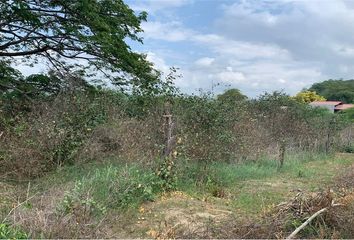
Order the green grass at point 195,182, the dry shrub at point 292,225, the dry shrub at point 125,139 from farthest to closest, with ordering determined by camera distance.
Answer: the dry shrub at point 125,139 → the green grass at point 195,182 → the dry shrub at point 292,225

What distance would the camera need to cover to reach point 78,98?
947 cm

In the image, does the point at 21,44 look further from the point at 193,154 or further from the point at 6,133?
the point at 193,154

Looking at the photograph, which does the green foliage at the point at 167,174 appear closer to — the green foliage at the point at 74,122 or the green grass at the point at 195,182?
the green grass at the point at 195,182

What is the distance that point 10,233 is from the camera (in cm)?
440

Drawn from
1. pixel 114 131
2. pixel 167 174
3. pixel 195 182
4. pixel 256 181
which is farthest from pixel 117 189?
pixel 256 181

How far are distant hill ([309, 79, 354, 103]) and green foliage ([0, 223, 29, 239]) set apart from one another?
61.3m

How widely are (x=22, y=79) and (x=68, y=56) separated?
1.59 meters

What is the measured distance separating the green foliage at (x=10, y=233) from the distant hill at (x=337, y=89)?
61341mm

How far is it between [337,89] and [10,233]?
66.6 m

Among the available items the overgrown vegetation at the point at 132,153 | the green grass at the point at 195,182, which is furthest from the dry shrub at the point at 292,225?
the green grass at the point at 195,182

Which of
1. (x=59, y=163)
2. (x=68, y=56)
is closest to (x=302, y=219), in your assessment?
(x=59, y=163)

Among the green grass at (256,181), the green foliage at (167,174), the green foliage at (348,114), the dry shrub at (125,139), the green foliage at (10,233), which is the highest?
the green foliage at (348,114)

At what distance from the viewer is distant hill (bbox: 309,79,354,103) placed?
202 ft

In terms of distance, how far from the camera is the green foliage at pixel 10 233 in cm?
424
